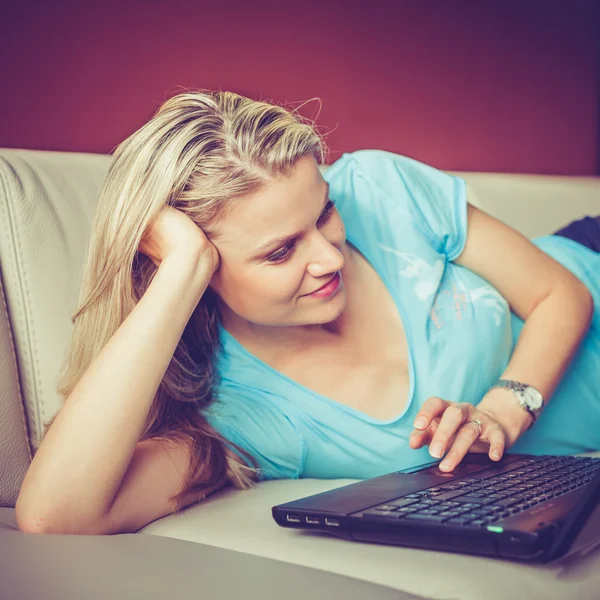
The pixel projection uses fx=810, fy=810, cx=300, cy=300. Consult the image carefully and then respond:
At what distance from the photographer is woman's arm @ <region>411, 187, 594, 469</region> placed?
1.27 meters

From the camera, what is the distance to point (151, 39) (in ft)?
6.23

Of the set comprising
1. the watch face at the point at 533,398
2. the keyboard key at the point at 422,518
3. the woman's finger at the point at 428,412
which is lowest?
the watch face at the point at 533,398

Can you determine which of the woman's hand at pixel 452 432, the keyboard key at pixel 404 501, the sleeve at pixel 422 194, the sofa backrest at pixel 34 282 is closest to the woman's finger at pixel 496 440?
the woman's hand at pixel 452 432

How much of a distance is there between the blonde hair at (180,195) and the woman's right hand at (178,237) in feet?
0.04

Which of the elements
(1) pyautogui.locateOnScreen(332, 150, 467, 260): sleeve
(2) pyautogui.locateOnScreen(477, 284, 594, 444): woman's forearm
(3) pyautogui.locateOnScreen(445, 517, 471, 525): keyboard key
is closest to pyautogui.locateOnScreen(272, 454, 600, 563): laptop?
(3) pyautogui.locateOnScreen(445, 517, 471, 525): keyboard key

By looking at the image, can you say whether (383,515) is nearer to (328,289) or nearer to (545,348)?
(328,289)

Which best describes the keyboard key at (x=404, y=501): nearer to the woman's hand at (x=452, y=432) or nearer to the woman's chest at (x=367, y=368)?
the woman's hand at (x=452, y=432)

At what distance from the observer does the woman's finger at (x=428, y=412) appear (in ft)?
3.46

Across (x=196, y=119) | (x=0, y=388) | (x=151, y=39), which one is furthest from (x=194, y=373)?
(x=151, y=39)

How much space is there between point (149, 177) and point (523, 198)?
1170mm

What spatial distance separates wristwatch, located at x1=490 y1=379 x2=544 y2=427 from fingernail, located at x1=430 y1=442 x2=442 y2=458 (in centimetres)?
25

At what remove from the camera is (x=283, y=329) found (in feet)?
4.39

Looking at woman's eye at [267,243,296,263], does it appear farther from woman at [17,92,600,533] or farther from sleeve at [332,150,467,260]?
sleeve at [332,150,467,260]

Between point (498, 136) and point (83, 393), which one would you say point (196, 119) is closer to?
point (83, 393)
